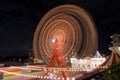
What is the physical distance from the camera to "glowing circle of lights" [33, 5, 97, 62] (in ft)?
75.4

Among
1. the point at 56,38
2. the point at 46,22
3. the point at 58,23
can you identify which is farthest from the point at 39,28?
the point at 56,38

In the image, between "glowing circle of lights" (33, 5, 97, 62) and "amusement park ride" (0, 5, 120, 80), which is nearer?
"amusement park ride" (0, 5, 120, 80)

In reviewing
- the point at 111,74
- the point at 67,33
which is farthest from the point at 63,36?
the point at 111,74

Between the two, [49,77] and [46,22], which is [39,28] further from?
[49,77]

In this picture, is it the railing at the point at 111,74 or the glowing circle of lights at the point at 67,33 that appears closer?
the railing at the point at 111,74

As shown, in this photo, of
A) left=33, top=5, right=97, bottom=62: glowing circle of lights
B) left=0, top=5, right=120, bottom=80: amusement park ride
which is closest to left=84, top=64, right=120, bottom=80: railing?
left=0, top=5, right=120, bottom=80: amusement park ride

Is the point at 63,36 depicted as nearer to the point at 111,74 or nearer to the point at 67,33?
the point at 67,33

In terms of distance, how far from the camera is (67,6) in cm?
2586


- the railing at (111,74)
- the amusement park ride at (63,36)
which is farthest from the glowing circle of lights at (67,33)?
the railing at (111,74)

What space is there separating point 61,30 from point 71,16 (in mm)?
3236

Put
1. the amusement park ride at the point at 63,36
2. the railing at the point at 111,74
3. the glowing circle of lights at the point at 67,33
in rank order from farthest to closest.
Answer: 1. the glowing circle of lights at the point at 67,33
2. the amusement park ride at the point at 63,36
3. the railing at the point at 111,74

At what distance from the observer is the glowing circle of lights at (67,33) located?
23.0m

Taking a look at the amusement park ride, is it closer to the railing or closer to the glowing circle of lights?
the glowing circle of lights

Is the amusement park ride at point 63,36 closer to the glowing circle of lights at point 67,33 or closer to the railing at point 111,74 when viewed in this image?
the glowing circle of lights at point 67,33
